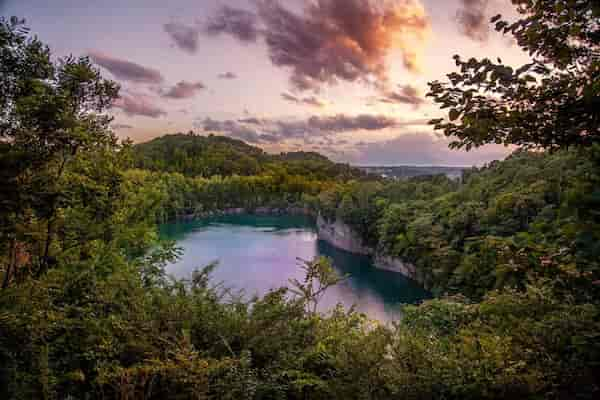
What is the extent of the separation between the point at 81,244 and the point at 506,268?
722 cm

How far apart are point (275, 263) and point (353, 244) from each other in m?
10.8

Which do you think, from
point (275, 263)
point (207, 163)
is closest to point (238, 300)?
point (275, 263)

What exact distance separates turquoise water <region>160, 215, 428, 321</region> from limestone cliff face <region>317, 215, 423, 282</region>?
28.2 inches

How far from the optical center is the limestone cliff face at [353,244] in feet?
94.6

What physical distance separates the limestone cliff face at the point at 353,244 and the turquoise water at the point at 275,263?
717 mm

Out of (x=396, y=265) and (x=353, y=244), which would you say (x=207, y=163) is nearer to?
(x=353, y=244)

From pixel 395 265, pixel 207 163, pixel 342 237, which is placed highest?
pixel 207 163

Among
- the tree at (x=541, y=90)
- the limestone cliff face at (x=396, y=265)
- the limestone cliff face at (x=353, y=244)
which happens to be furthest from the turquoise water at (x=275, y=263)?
the tree at (x=541, y=90)

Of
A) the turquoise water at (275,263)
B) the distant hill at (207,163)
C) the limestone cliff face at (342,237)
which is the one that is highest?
the distant hill at (207,163)

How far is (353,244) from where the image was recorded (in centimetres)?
3862

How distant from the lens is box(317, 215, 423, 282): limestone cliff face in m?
28.8

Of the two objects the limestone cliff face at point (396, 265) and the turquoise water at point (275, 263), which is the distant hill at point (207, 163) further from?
the limestone cliff face at point (396, 265)

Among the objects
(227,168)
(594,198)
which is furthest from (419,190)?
(227,168)

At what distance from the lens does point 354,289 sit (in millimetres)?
25547
